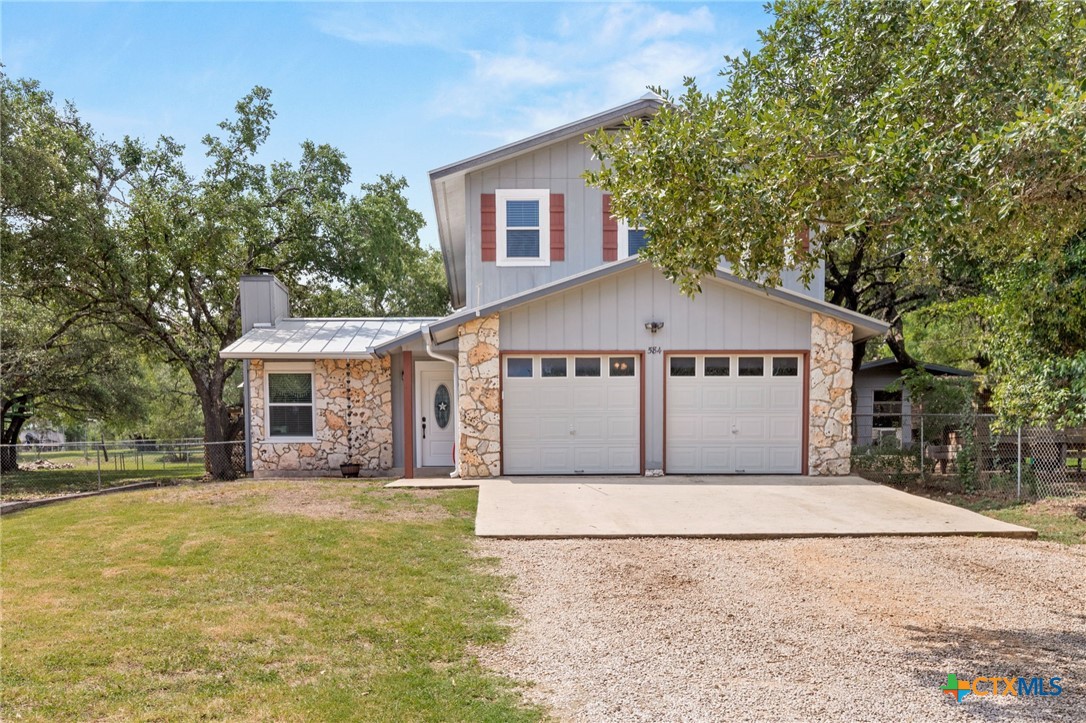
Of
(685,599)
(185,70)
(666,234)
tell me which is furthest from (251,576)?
(185,70)

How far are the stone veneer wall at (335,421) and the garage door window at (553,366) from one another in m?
3.75

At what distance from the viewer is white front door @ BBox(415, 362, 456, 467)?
45.6ft

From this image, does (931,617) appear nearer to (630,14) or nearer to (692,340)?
(692,340)

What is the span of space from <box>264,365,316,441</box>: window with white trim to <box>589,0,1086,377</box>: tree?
9614 millimetres

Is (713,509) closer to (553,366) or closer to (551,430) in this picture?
(551,430)

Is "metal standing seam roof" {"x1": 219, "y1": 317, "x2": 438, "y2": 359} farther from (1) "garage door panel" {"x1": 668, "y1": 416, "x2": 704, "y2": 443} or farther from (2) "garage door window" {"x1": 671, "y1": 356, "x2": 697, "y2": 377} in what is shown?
(1) "garage door panel" {"x1": 668, "y1": 416, "x2": 704, "y2": 443}

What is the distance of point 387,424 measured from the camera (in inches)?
556

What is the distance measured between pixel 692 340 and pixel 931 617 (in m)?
7.27

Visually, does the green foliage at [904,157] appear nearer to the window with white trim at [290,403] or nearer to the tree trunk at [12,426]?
the window with white trim at [290,403]

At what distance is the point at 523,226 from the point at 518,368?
3016 mm

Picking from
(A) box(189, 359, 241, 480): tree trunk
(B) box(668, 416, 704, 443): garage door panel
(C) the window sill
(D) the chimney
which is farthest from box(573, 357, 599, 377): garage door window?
(A) box(189, 359, 241, 480): tree trunk

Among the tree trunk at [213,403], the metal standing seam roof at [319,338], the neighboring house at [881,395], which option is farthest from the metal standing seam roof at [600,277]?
the tree trunk at [213,403]

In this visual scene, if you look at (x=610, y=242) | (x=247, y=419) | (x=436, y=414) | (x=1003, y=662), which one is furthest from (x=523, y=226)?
(x=1003, y=662)

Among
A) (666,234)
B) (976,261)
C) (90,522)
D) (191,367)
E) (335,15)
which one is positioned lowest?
(90,522)
